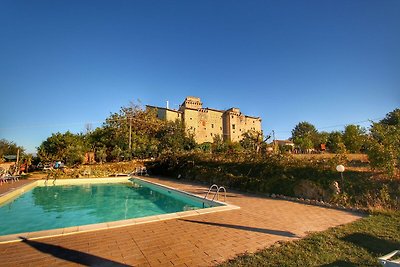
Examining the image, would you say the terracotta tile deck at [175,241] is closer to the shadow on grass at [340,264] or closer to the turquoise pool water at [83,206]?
the shadow on grass at [340,264]

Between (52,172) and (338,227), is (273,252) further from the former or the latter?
(52,172)

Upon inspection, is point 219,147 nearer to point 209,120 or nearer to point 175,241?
point 209,120

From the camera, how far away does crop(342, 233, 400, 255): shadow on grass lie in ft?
13.8

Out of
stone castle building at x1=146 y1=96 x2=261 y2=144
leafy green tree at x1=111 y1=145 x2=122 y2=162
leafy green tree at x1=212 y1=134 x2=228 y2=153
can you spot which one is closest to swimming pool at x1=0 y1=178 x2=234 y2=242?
leafy green tree at x1=111 y1=145 x2=122 y2=162

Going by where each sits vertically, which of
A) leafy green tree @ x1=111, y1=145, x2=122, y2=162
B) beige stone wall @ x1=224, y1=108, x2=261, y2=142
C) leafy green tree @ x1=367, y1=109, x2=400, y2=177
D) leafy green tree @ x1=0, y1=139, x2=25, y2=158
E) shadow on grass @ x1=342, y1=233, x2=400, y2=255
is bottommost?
shadow on grass @ x1=342, y1=233, x2=400, y2=255

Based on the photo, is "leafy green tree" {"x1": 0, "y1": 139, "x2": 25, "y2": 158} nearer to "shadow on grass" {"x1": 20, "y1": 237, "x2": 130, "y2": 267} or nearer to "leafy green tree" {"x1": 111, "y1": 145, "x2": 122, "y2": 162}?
"leafy green tree" {"x1": 111, "y1": 145, "x2": 122, "y2": 162}

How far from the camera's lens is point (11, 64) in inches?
529

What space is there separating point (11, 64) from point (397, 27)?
2006cm

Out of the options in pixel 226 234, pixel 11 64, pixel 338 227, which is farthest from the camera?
pixel 11 64

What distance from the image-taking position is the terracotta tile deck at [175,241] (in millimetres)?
3822

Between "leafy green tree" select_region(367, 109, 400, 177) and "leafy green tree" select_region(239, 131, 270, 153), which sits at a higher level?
"leafy green tree" select_region(239, 131, 270, 153)

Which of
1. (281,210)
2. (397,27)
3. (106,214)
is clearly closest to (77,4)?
(106,214)

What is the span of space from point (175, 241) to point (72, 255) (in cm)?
178

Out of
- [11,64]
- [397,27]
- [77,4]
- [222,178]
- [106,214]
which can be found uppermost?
[77,4]
